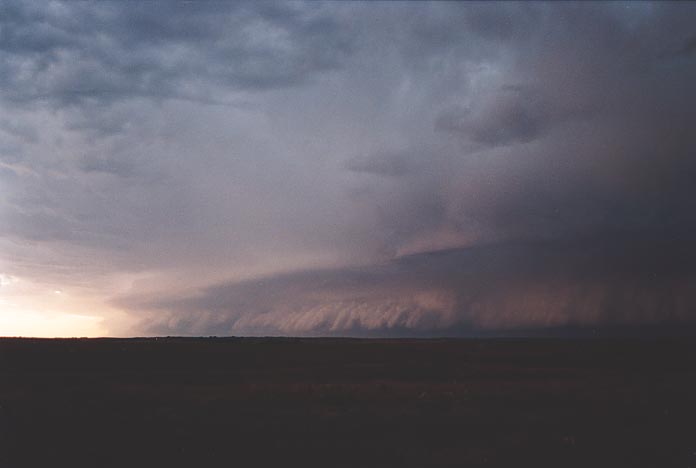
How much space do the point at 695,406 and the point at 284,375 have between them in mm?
35043

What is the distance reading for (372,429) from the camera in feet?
81.1

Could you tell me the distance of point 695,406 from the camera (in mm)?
31125

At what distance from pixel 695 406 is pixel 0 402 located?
4381 centimetres

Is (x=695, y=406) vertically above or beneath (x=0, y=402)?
beneath

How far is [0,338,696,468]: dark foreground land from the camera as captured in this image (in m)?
19.8

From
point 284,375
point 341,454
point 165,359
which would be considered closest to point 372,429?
point 341,454

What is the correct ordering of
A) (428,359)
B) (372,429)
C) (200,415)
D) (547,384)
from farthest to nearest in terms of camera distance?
1. (428,359)
2. (547,384)
3. (200,415)
4. (372,429)

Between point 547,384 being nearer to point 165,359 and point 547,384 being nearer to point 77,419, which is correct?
point 77,419

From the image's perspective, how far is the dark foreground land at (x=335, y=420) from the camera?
64.9 ft

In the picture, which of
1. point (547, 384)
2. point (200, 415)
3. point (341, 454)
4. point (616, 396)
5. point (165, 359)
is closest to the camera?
point (341, 454)

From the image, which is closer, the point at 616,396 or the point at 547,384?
the point at 616,396

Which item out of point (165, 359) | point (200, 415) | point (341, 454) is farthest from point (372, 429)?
point (165, 359)

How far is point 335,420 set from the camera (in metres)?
26.5

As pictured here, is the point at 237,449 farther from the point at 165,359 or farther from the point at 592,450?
the point at 165,359
